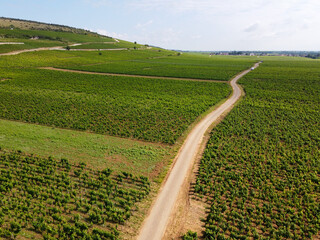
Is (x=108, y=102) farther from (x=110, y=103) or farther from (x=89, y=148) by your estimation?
(x=89, y=148)

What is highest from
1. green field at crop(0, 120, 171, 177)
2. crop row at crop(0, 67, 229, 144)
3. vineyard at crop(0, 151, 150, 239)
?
crop row at crop(0, 67, 229, 144)

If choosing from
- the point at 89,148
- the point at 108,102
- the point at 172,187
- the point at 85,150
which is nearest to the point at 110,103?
the point at 108,102

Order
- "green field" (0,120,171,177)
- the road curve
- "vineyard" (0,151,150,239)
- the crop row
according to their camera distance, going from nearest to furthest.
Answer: "vineyard" (0,151,150,239) → the road curve → "green field" (0,120,171,177) → the crop row

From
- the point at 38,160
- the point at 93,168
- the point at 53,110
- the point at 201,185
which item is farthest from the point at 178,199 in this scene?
the point at 53,110

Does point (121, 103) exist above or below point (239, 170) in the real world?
above

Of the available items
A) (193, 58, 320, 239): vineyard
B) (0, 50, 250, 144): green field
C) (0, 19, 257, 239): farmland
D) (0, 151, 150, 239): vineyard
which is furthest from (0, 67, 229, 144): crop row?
(0, 151, 150, 239): vineyard

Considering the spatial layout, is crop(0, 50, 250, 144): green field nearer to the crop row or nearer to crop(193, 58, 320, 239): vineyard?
the crop row

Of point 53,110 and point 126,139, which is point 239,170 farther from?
point 53,110
